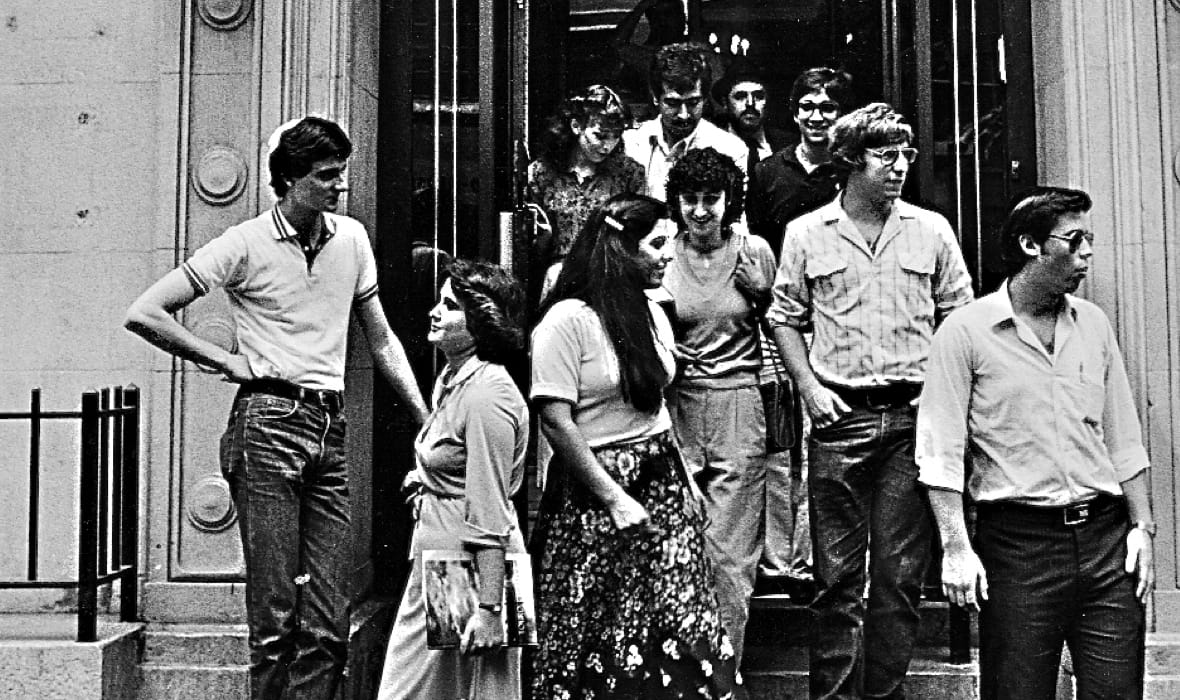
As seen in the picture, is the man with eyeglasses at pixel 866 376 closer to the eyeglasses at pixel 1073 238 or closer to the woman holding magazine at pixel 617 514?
the woman holding magazine at pixel 617 514

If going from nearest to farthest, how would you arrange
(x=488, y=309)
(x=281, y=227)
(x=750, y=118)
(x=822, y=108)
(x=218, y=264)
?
(x=488, y=309) → (x=218, y=264) → (x=281, y=227) → (x=822, y=108) → (x=750, y=118)

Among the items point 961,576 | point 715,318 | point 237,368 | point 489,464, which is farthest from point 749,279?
point 237,368

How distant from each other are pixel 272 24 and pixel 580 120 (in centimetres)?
160

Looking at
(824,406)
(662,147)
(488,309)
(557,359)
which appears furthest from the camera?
(662,147)

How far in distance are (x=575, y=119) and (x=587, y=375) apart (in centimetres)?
244

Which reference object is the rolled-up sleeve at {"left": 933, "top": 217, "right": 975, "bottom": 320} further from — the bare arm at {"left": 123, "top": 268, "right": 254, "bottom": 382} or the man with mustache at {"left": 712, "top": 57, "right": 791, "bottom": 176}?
the bare arm at {"left": 123, "top": 268, "right": 254, "bottom": 382}

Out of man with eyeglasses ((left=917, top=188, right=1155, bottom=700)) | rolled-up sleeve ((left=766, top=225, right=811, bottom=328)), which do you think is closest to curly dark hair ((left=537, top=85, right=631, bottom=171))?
rolled-up sleeve ((left=766, top=225, right=811, bottom=328))

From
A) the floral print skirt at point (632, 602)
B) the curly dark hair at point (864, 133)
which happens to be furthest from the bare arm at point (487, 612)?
the curly dark hair at point (864, 133)

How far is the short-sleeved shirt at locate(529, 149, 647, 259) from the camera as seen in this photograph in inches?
292

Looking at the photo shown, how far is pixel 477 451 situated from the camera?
4.89 metres

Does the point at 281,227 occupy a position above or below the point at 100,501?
above

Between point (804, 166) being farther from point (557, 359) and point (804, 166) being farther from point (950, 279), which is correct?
point (557, 359)

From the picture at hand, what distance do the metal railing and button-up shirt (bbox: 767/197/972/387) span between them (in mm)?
3073

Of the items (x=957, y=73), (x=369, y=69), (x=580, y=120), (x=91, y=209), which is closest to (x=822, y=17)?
(x=957, y=73)
